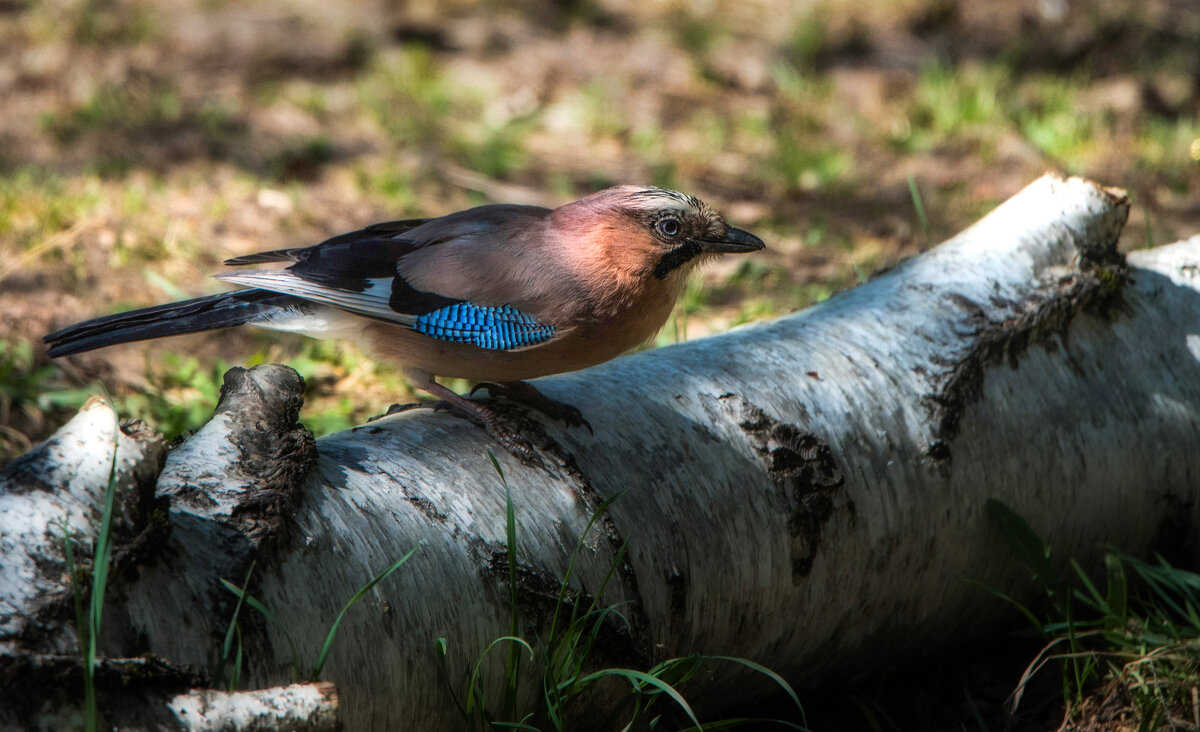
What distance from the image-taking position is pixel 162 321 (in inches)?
114

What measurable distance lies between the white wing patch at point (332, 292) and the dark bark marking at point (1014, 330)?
1397 millimetres

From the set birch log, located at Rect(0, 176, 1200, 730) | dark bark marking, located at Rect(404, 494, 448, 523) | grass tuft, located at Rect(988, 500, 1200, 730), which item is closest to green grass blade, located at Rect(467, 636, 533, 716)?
birch log, located at Rect(0, 176, 1200, 730)

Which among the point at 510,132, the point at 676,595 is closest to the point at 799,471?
the point at 676,595

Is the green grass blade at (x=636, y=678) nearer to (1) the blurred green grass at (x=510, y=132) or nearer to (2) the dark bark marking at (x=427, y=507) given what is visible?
(2) the dark bark marking at (x=427, y=507)

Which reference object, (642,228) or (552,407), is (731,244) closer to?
(642,228)

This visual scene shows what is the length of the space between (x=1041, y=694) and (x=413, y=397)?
88.2 inches

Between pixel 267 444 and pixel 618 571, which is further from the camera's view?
pixel 618 571

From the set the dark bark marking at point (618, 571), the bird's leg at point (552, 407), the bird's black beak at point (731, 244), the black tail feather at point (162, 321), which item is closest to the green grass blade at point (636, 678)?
the dark bark marking at point (618, 571)

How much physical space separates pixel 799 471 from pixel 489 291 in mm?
915

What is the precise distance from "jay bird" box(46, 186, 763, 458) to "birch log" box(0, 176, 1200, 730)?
136mm

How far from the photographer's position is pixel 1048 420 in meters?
2.93

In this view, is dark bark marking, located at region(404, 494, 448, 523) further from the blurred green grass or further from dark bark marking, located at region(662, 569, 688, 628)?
the blurred green grass

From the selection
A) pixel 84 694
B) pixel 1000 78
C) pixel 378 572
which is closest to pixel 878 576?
pixel 378 572

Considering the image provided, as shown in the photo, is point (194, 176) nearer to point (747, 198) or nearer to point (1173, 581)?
point (747, 198)
